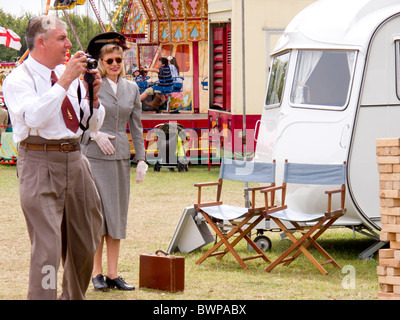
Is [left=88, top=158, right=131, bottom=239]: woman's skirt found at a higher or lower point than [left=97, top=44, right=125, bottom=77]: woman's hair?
lower

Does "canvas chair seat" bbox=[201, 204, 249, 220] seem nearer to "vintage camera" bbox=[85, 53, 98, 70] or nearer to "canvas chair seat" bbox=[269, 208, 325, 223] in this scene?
"canvas chair seat" bbox=[269, 208, 325, 223]

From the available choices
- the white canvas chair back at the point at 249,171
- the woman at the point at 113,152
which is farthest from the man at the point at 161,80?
the woman at the point at 113,152

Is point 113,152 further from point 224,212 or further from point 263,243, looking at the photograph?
point 263,243

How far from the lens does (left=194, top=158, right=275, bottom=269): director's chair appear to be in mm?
7004

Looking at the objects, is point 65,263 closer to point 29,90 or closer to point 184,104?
point 29,90

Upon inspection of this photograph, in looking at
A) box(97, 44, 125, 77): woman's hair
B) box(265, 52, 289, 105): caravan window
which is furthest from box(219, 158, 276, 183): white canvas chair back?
box(97, 44, 125, 77): woman's hair

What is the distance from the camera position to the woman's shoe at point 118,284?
6164mm

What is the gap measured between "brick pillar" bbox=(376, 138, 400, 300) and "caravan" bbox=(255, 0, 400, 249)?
1.80 meters

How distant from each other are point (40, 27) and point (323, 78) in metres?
3.70

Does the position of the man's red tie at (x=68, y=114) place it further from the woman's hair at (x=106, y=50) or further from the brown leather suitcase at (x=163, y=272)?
the brown leather suitcase at (x=163, y=272)

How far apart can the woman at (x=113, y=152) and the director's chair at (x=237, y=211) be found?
3.76ft

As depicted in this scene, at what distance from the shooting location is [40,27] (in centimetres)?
453
